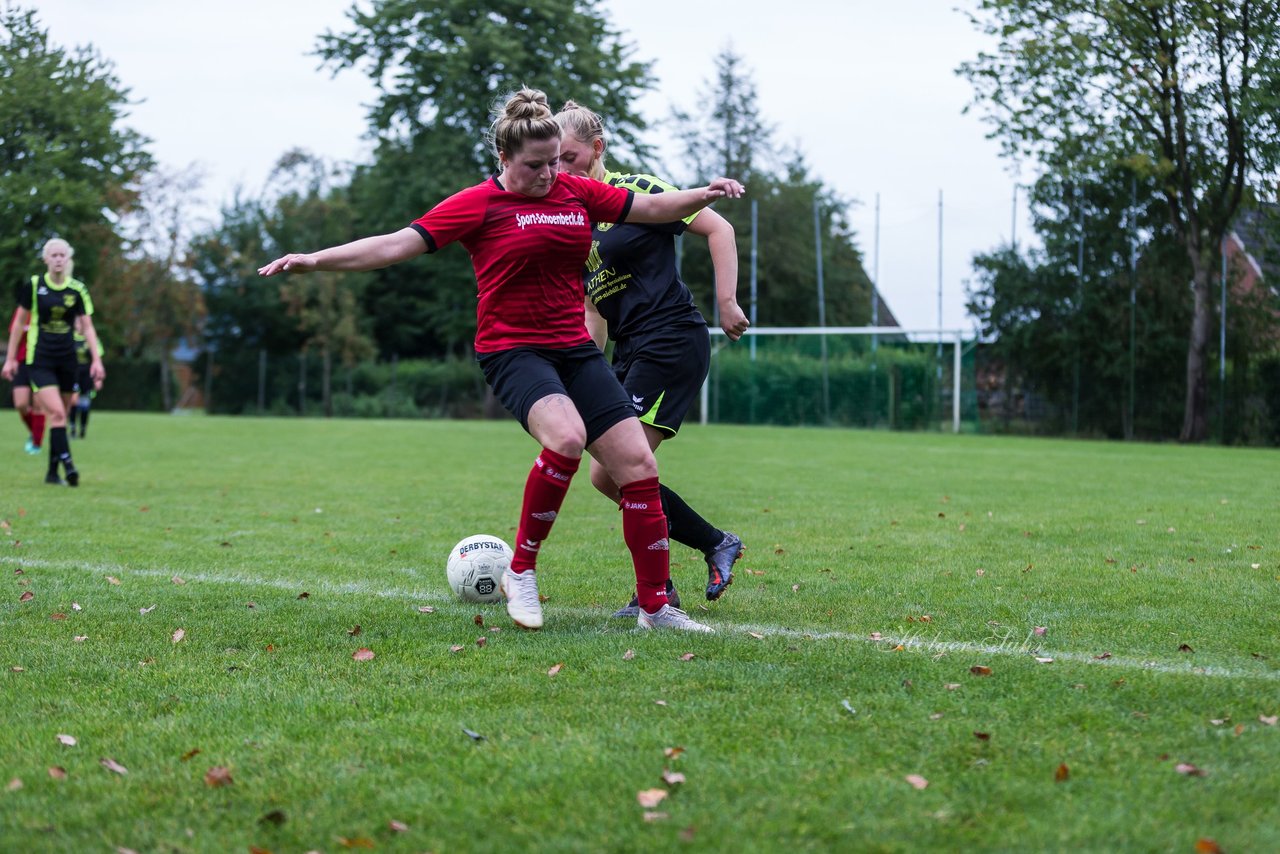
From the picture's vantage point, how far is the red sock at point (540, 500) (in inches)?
193

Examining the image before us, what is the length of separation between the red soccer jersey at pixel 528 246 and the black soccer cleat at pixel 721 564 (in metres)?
1.19

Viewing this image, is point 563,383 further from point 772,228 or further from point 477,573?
point 772,228

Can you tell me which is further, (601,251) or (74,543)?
(74,543)

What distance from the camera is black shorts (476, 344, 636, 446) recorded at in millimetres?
4828

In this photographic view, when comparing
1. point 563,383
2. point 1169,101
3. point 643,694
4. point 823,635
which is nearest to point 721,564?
point 823,635

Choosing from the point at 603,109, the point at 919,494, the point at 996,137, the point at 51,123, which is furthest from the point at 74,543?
the point at 603,109

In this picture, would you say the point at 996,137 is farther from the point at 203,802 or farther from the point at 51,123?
the point at 203,802

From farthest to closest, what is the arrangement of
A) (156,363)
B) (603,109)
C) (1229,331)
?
(156,363) < (603,109) < (1229,331)

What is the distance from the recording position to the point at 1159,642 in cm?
457

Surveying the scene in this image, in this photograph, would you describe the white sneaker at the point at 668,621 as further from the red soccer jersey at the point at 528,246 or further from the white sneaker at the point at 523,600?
the red soccer jersey at the point at 528,246

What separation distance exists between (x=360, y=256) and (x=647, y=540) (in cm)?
155

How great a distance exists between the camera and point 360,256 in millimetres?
4523

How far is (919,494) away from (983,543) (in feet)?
12.1

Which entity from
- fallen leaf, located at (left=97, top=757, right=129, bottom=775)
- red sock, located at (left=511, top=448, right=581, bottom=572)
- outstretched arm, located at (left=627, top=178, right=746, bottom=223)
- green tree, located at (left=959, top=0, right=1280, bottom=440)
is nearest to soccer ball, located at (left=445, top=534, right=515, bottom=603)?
red sock, located at (left=511, top=448, right=581, bottom=572)
